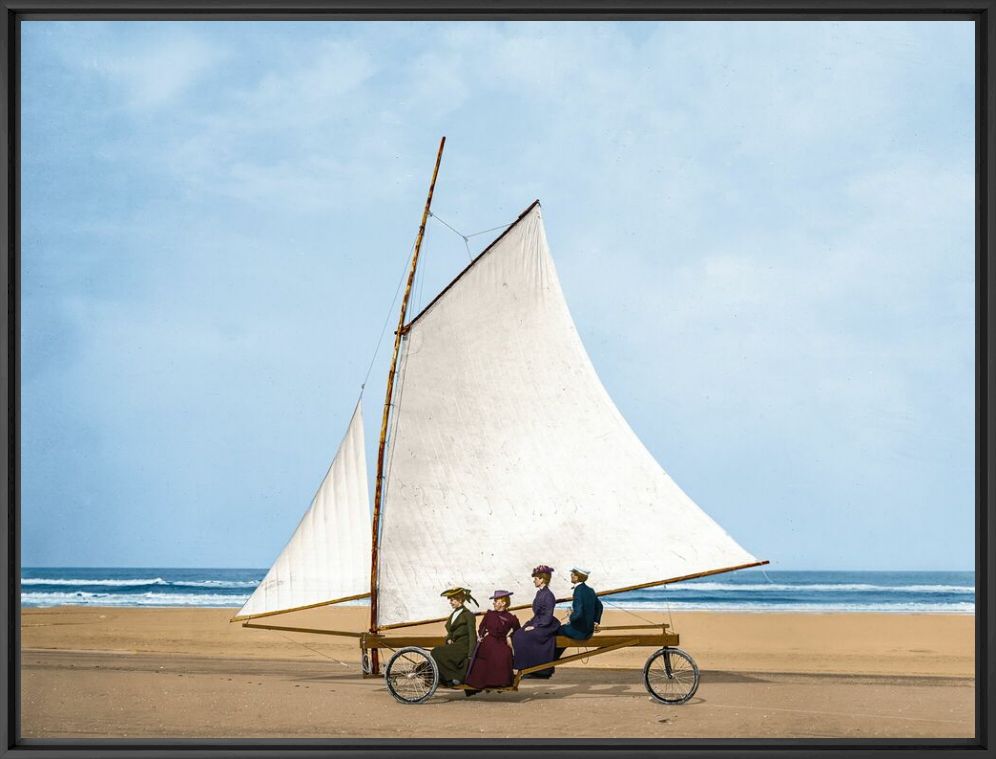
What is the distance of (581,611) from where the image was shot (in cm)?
904

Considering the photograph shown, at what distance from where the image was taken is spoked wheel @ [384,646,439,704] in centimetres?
873

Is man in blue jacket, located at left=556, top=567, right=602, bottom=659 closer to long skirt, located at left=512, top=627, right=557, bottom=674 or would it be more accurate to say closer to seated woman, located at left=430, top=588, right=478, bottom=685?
long skirt, located at left=512, top=627, right=557, bottom=674

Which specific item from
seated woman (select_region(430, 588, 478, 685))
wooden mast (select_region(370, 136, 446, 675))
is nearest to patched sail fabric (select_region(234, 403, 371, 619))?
wooden mast (select_region(370, 136, 446, 675))

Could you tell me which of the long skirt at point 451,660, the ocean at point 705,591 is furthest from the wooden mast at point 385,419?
the ocean at point 705,591

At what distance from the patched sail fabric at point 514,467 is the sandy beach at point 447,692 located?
Result: 894mm

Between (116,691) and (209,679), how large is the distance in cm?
89

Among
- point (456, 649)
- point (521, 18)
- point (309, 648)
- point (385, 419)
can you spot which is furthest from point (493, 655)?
point (309, 648)

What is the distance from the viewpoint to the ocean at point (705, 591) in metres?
15.6

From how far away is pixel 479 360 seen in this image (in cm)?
980

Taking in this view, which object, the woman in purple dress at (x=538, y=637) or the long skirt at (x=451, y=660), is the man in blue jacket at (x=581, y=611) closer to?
the woman in purple dress at (x=538, y=637)
